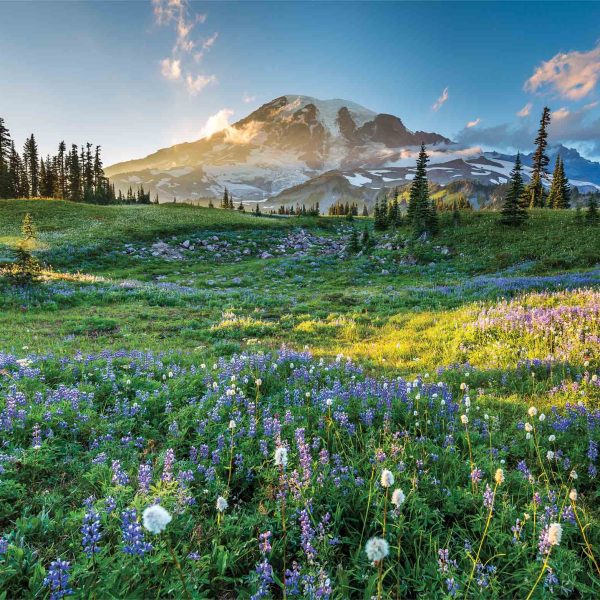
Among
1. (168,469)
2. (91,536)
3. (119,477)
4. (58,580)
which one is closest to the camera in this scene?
(58,580)

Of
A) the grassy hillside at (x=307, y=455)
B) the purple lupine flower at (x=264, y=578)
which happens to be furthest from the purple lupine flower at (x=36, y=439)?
the purple lupine flower at (x=264, y=578)

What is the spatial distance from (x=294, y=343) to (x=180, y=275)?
21.1 meters

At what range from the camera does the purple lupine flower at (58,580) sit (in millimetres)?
2270

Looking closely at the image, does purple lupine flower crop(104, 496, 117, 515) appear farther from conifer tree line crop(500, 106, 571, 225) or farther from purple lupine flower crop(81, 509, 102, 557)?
conifer tree line crop(500, 106, 571, 225)

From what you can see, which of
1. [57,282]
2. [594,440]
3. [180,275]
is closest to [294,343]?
[594,440]

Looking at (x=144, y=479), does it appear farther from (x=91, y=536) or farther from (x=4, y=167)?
(x=4, y=167)

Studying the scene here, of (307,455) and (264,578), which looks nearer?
(264,578)

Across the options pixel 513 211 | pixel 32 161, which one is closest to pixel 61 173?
pixel 32 161

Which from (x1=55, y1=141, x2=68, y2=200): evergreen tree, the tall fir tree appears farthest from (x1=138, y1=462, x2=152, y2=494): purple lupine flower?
(x1=55, y1=141, x2=68, y2=200): evergreen tree

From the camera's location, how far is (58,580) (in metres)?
2.30

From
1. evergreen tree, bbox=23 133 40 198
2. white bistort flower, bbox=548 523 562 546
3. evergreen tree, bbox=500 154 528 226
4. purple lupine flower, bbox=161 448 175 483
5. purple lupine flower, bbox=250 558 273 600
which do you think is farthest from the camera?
evergreen tree, bbox=23 133 40 198

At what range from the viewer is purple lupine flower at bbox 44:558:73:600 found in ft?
7.45

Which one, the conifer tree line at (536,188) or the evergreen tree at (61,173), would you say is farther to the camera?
the evergreen tree at (61,173)

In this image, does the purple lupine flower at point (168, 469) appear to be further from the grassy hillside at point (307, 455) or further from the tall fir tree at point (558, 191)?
the tall fir tree at point (558, 191)
